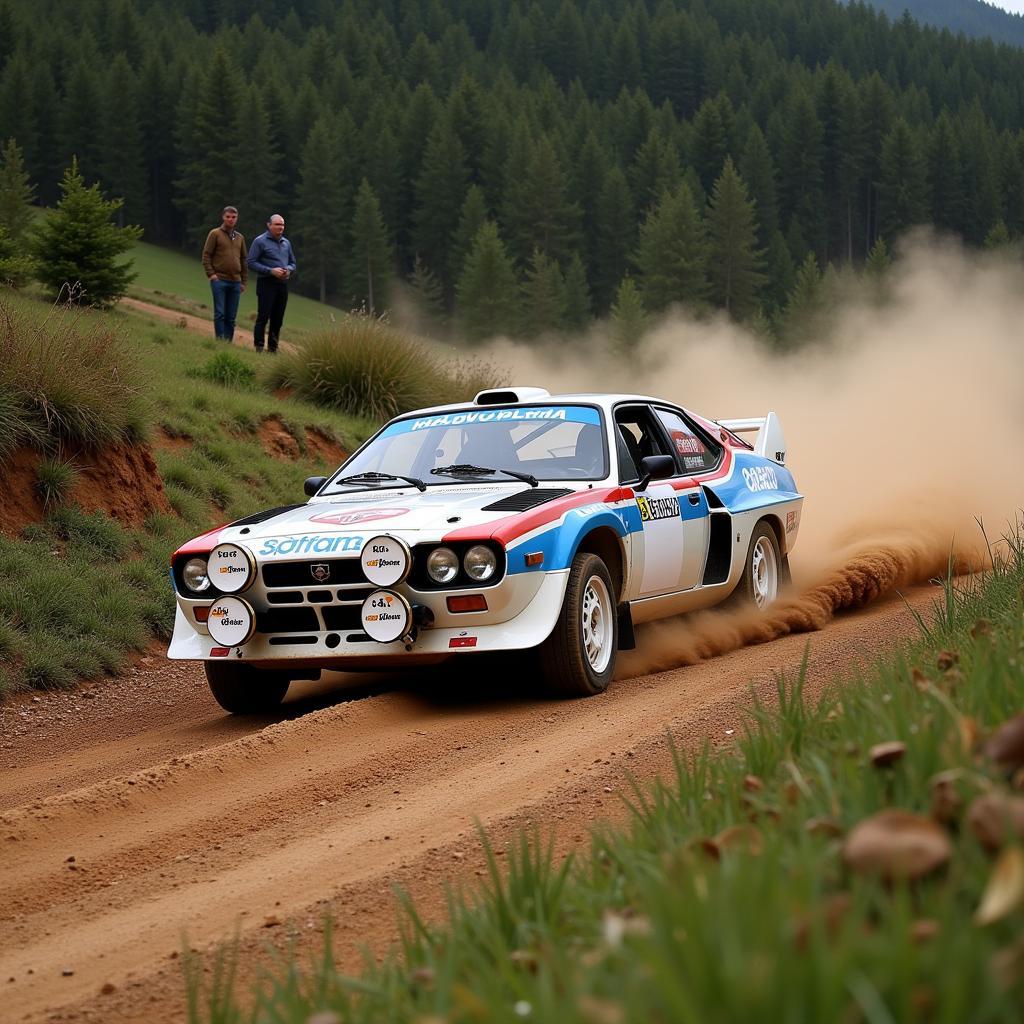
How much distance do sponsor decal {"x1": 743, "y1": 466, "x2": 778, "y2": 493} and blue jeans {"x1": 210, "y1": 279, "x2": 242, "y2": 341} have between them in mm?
12243

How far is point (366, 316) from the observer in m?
18.6

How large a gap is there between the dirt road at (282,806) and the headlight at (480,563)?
0.71 metres

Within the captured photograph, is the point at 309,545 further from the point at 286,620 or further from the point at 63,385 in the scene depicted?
the point at 63,385

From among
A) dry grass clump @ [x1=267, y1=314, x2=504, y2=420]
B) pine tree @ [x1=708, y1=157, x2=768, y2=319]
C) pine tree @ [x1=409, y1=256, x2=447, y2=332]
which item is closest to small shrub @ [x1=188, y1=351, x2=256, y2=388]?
dry grass clump @ [x1=267, y1=314, x2=504, y2=420]

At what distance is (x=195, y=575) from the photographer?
283 inches

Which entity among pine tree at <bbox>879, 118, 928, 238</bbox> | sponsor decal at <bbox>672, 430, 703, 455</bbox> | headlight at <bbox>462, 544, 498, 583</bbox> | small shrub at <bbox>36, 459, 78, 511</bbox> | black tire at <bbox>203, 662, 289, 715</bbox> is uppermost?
pine tree at <bbox>879, 118, 928, 238</bbox>

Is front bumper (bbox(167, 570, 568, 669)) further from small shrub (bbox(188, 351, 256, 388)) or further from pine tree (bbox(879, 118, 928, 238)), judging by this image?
pine tree (bbox(879, 118, 928, 238))

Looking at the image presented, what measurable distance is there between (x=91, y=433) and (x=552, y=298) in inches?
2615

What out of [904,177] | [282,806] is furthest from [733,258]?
[282,806]

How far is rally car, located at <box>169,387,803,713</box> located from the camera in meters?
6.71

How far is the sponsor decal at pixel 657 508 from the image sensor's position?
7.96 m

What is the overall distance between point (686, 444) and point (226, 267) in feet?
41.0

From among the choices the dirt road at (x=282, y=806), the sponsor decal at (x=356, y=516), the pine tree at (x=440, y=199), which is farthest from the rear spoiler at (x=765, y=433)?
the pine tree at (x=440, y=199)

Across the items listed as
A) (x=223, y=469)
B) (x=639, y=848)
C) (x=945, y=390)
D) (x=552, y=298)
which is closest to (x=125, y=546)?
(x=223, y=469)
